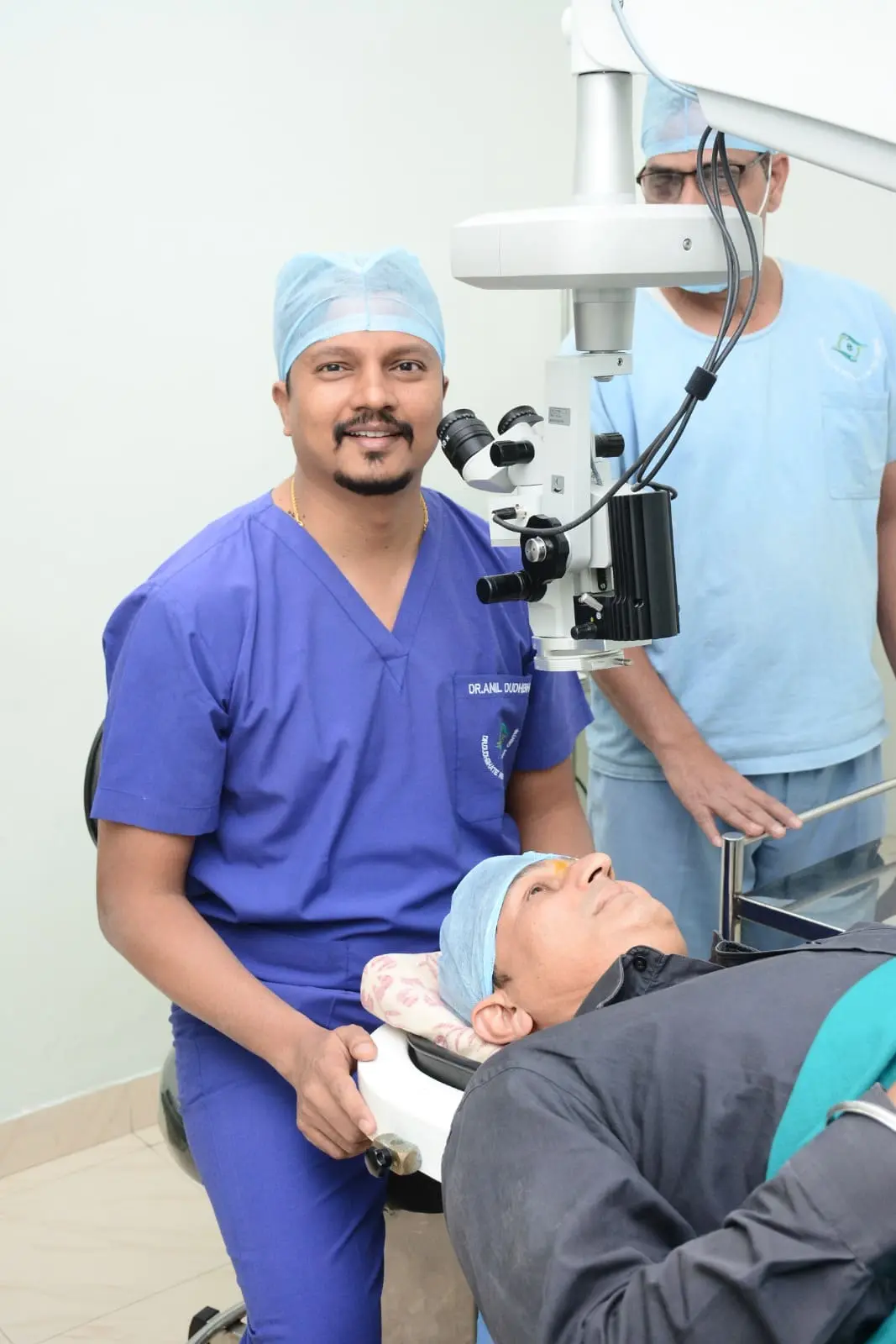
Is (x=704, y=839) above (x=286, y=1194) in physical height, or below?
above

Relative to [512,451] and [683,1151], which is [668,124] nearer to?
[512,451]

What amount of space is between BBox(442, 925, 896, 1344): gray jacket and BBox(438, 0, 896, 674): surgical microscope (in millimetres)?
296

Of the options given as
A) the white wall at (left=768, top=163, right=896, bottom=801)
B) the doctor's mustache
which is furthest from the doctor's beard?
the white wall at (left=768, top=163, right=896, bottom=801)

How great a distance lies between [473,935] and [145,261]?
1.49m

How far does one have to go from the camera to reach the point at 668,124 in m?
1.71

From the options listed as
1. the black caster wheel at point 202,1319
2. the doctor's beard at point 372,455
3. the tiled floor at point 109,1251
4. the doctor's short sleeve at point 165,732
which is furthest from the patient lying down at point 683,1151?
the tiled floor at point 109,1251

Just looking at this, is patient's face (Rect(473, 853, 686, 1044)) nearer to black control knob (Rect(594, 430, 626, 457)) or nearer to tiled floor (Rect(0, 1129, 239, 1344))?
Answer: black control knob (Rect(594, 430, 626, 457))

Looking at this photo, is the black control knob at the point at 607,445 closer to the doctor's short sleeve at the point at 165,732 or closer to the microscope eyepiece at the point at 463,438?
the microscope eyepiece at the point at 463,438

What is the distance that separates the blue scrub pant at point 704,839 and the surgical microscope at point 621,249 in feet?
2.67

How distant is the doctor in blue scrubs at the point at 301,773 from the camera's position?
143 centimetres

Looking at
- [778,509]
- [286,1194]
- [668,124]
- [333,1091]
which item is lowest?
[286,1194]

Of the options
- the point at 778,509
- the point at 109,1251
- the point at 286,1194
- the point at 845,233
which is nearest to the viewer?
the point at 286,1194

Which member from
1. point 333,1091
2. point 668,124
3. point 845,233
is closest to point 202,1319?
point 333,1091

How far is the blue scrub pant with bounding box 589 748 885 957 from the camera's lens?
190 cm
